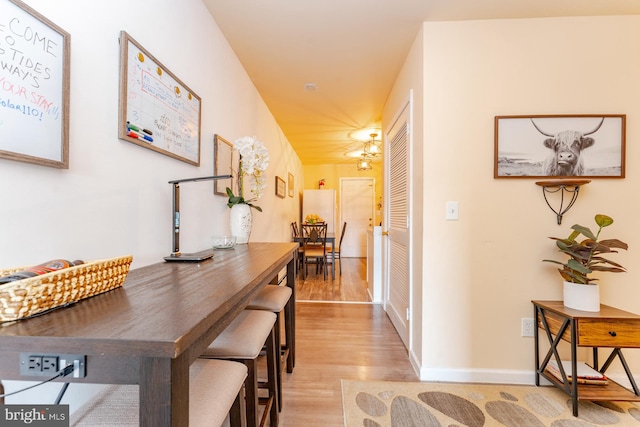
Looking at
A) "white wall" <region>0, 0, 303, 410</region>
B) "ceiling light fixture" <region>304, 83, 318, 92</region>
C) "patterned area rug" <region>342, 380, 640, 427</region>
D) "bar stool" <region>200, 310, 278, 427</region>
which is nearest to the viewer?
"white wall" <region>0, 0, 303, 410</region>

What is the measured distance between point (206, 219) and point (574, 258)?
2.22 meters

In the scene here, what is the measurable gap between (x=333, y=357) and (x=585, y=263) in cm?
170

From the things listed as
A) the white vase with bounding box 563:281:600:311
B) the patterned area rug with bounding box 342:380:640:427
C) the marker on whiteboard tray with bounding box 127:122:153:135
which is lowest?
the patterned area rug with bounding box 342:380:640:427

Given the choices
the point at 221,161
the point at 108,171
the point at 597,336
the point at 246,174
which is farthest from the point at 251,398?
the point at 597,336

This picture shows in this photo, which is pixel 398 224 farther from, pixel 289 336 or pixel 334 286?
pixel 334 286

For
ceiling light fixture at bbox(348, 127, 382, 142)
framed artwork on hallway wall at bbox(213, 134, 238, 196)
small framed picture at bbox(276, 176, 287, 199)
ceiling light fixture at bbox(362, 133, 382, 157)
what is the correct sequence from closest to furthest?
framed artwork on hallway wall at bbox(213, 134, 238, 196)
small framed picture at bbox(276, 176, 287, 199)
ceiling light fixture at bbox(348, 127, 382, 142)
ceiling light fixture at bbox(362, 133, 382, 157)

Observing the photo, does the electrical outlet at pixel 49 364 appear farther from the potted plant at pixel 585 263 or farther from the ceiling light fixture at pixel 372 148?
the ceiling light fixture at pixel 372 148

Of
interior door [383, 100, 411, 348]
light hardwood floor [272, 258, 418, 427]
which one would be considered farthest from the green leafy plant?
light hardwood floor [272, 258, 418, 427]

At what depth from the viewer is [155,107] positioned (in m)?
1.26

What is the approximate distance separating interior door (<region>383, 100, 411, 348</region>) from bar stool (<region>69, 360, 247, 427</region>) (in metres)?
1.71

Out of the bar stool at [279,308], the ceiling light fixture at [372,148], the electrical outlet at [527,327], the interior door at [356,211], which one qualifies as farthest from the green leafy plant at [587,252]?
the interior door at [356,211]

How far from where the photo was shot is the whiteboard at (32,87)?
0.71 m

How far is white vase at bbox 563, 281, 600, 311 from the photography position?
1583 millimetres

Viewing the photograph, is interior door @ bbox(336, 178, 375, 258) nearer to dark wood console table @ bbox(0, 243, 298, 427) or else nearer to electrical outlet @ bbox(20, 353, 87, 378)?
dark wood console table @ bbox(0, 243, 298, 427)
